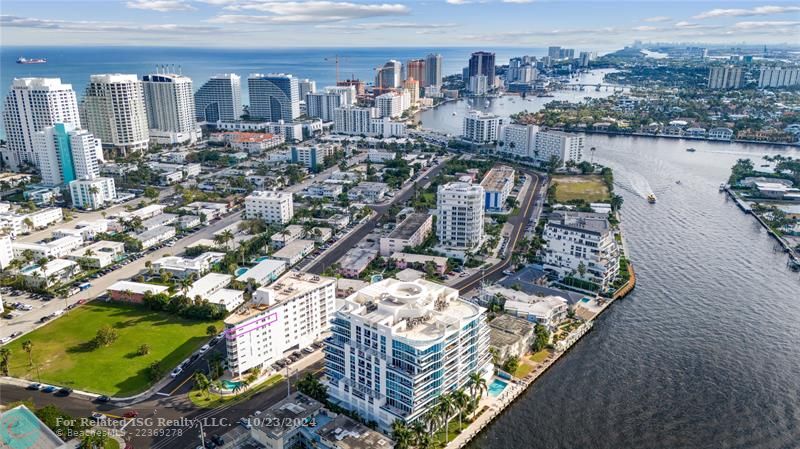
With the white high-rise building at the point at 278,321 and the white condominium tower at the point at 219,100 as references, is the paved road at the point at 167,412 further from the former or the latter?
the white condominium tower at the point at 219,100

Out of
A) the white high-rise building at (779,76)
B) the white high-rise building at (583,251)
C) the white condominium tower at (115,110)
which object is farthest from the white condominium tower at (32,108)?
the white high-rise building at (779,76)

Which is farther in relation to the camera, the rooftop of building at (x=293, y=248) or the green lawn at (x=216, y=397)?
the rooftop of building at (x=293, y=248)

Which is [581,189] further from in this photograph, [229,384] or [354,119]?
[354,119]

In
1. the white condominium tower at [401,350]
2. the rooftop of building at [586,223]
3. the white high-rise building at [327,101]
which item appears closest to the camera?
the white condominium tower at [401,350]

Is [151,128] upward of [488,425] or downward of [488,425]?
upward

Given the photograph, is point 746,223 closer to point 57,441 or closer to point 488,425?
point 488,425

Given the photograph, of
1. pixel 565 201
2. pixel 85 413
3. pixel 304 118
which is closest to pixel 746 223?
pixel 565 201

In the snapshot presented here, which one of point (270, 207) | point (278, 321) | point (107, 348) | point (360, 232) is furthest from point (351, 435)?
point (270, 207)

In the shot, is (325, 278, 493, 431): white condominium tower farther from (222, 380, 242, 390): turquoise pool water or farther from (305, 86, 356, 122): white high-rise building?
(305, 86, 356, 122): white high-rise building
